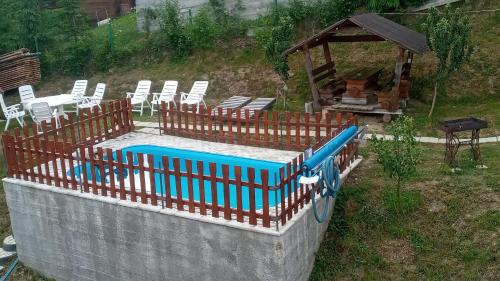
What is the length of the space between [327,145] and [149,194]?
8.45ft

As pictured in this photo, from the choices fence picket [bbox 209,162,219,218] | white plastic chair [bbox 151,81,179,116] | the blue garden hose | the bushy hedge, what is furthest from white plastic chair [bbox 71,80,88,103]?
fence picket [bbox 209,162,219,218]

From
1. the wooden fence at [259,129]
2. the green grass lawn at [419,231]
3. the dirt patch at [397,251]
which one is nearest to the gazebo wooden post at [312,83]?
the wooden fence at [259,129]

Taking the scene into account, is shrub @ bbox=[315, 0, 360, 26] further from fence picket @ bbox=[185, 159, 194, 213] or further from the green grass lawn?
fence picket @ bbox=[185, 159, 194, 213]

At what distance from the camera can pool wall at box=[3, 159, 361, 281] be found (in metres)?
6.53

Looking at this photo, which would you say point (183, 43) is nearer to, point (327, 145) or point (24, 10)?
point (24, 10)

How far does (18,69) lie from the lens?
55.2ft

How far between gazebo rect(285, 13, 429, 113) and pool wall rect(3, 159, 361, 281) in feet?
12.9

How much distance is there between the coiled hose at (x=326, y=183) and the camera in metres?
6.89

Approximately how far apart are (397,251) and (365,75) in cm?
653

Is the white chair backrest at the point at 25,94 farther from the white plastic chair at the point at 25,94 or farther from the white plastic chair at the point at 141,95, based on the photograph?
the white plastic chair at the point at 141,95

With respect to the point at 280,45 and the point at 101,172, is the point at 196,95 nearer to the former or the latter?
the point at 280,45

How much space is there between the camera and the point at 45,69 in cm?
1912

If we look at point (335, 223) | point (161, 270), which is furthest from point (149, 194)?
point (335, 223)

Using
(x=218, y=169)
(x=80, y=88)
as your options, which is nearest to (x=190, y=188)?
(x=218, y=169)
